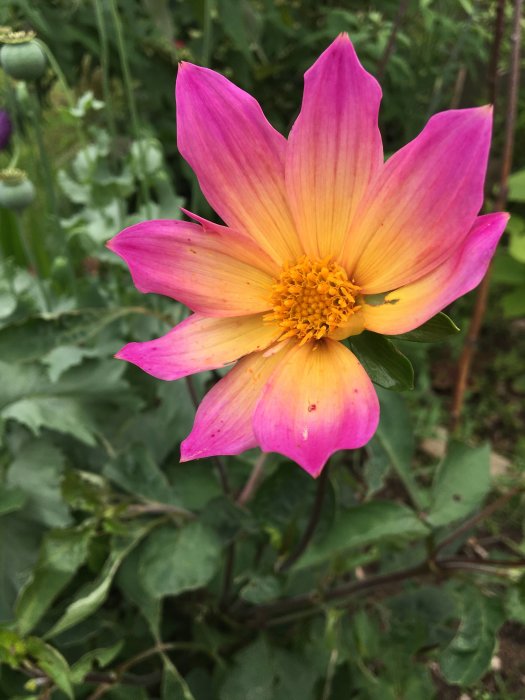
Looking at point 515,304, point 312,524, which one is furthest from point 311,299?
point 515,304

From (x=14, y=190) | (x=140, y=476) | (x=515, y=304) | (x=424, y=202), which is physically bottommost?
(x=515, y=304)

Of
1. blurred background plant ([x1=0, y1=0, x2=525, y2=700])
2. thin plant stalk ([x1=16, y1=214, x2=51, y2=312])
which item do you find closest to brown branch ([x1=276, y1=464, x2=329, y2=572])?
blurred background plant ([x1=0, y1=0, x2=525, y2=700])

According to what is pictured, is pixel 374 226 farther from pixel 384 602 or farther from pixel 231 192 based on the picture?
pixel 384 602

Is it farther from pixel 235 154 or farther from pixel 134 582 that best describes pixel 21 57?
pixel 134 582

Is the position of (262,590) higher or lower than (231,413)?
lower

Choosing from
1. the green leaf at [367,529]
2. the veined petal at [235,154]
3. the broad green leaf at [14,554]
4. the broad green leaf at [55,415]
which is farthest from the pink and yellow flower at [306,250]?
the broad green leaf at [14,554]

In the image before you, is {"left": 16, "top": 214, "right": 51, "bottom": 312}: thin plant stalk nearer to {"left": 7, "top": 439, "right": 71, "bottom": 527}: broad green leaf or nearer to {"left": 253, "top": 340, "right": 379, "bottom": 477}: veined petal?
{"left": 7, "top": 439, "right": 71, "bottom": 527}: broad green leaf
